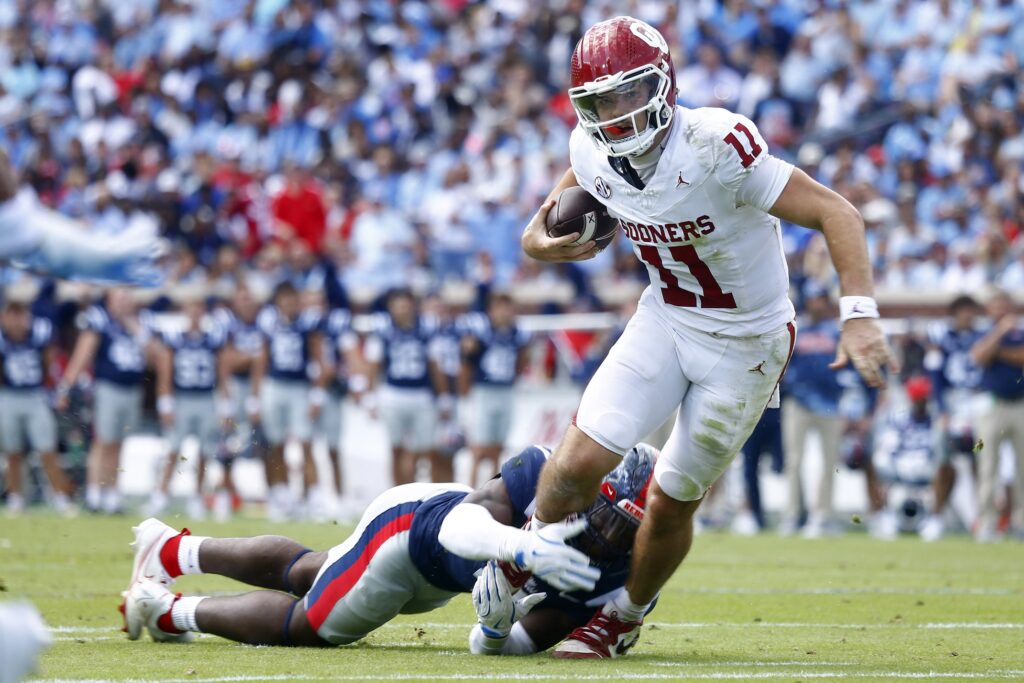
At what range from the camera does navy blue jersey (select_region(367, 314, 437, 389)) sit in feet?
44.2

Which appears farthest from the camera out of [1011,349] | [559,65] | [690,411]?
[559,65]

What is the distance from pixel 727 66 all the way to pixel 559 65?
90.3 inches

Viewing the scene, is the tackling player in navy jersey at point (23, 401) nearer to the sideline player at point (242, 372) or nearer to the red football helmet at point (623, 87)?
the sideline player at point (242, 372)

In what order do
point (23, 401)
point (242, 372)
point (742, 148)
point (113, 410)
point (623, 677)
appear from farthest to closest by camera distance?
1. point (242, 372)
2. point (23, 401)
3. point (113, 410)
4. point (742, 148)
5. point (623, 677)

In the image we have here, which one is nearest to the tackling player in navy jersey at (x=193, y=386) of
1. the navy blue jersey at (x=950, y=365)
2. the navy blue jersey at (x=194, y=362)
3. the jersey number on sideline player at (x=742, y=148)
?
the navy blue jersey at (x=194, y=362)

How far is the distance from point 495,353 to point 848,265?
8716mm

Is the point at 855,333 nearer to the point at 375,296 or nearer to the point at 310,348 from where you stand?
the point at 310,348

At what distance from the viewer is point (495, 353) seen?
43.6 feet

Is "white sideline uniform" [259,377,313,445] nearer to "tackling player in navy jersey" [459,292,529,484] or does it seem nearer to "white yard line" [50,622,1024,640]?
"tackling player in navy jersey" [459,292,529,484]

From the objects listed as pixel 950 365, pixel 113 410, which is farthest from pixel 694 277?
pixel 113 410

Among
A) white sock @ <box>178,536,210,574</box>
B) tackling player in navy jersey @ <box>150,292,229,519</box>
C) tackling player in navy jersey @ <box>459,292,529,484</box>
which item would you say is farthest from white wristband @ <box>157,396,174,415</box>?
white sock @ <box>178,536,210,574</box>

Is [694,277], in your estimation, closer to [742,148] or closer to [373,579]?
[742,148]

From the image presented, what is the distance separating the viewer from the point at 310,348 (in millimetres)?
13891

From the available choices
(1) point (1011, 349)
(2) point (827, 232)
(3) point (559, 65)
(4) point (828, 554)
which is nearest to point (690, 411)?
(2) point (827, 232)
